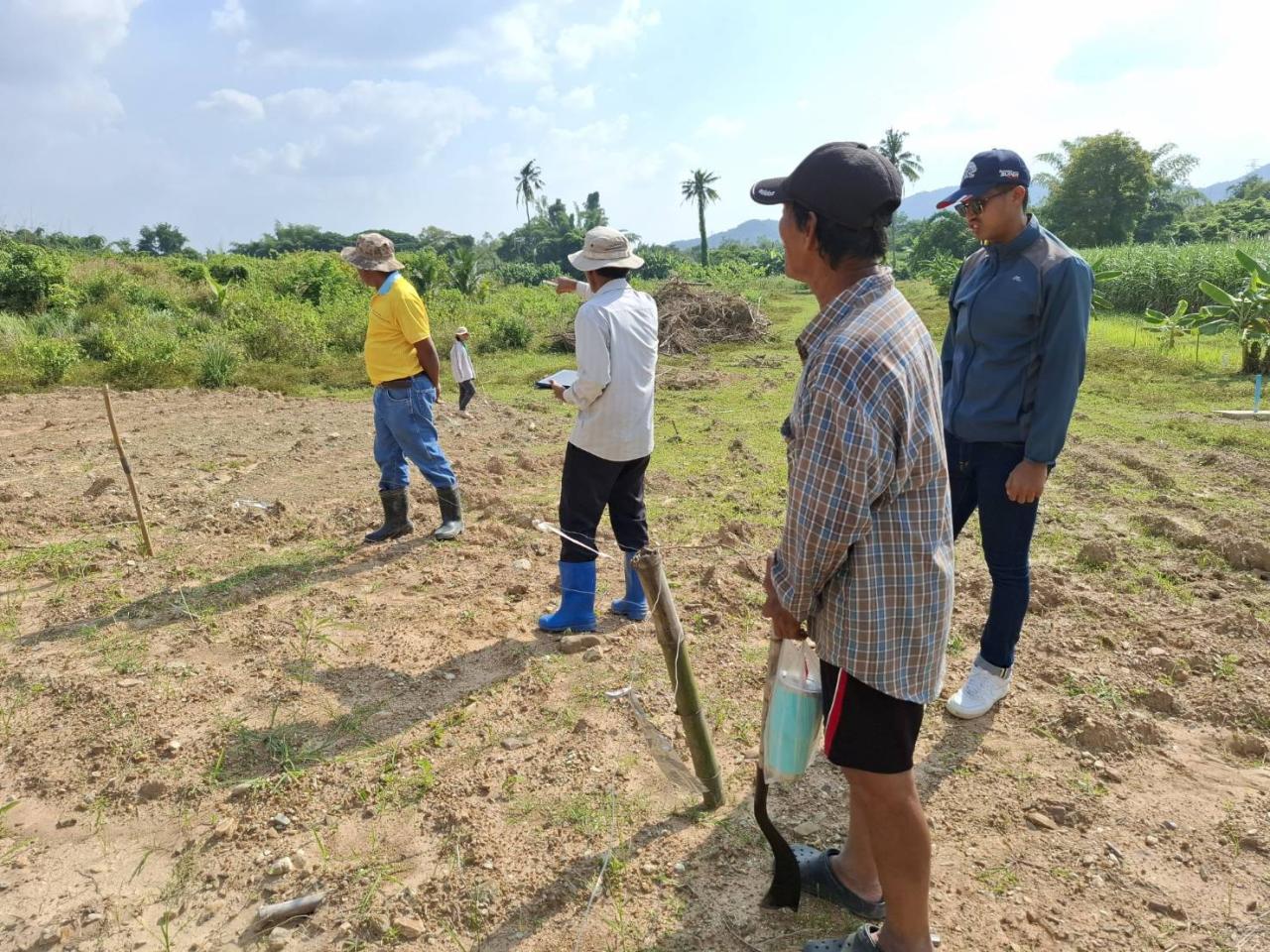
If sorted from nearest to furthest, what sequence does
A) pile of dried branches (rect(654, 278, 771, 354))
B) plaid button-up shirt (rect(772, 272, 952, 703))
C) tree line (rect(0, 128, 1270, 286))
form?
1. plaid button-up shirt (rect(772, 272, 952, 703))
2. pile of dried branches (rect(654, 278, 771, 354))
3. tree line (rect(0, 128, 1270, 286))

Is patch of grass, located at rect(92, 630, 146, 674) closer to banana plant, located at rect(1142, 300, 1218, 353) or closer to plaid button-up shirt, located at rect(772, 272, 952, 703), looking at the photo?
plaid button-up shirt, located at rect(772, 272, 952, 703)

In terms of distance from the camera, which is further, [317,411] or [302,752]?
[317,411]

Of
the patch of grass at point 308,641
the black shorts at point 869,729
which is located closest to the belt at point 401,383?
the patch of grass at point 308,641

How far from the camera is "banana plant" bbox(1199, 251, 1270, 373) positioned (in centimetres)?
996

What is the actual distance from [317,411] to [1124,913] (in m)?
8.62

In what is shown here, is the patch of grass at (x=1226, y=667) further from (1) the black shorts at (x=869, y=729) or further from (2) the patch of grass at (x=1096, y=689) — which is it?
(1) the black shorts at (x=869, y=729)

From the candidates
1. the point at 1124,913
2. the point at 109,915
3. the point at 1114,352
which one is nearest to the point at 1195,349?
the point at 1114,352

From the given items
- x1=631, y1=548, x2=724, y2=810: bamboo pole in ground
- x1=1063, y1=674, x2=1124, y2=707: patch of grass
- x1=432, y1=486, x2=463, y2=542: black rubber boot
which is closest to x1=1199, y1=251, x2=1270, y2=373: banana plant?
x1=1063, y1=674, x2=1124, y2=707: patch of grass

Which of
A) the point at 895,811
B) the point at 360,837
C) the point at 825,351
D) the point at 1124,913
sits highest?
the point at 825,351

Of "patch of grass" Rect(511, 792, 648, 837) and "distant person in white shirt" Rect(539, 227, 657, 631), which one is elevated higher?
"distant person in white shirt" Rect(539, 227, 657, 631)

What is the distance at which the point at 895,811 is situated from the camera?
1.71 m

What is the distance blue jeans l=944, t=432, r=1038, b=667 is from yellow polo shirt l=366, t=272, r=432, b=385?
9.61ft

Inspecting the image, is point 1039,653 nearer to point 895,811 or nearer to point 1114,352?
point 895,811

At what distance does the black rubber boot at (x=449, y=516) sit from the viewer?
496 cm
